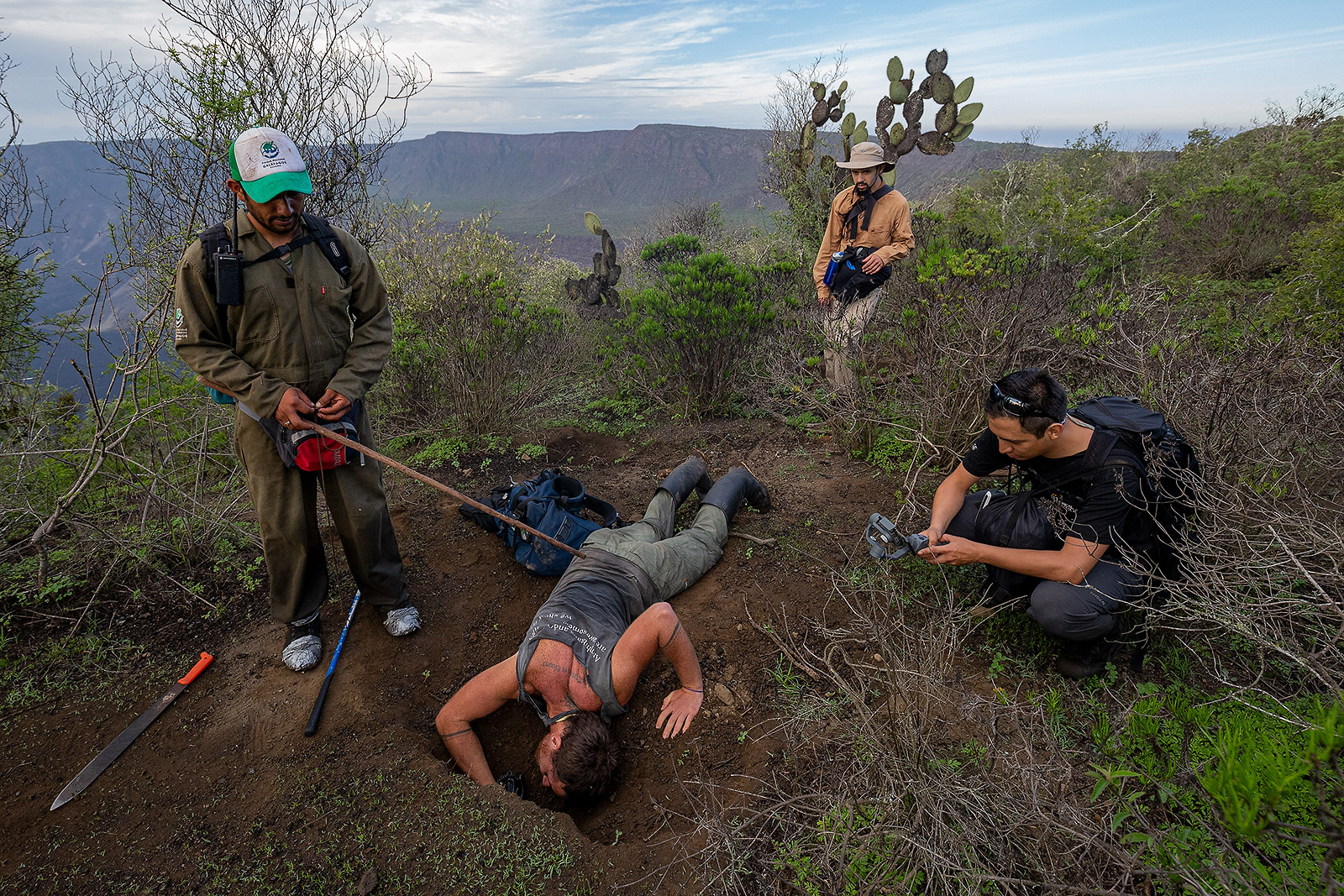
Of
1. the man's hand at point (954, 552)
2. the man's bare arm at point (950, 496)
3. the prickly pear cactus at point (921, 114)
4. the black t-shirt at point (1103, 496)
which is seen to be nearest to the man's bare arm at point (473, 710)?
the man's hand at point (954, 552)

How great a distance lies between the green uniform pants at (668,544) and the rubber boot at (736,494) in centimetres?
6

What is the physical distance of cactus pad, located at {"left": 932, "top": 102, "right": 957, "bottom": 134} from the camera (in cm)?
939

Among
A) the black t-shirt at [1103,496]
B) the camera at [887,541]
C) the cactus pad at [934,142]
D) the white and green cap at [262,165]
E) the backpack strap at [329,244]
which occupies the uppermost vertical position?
the cactus pad at [934,142]

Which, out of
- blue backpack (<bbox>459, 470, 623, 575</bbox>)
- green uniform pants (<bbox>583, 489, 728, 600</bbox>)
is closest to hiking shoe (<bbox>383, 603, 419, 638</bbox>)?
blue backpack (<bbox>459, 470, 623, 575</bbox>)

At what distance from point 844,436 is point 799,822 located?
2.98 metres

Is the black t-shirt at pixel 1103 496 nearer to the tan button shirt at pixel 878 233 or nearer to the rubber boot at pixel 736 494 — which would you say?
the rubber boot at pixel 736 494

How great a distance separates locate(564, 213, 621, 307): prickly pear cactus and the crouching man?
1009cm

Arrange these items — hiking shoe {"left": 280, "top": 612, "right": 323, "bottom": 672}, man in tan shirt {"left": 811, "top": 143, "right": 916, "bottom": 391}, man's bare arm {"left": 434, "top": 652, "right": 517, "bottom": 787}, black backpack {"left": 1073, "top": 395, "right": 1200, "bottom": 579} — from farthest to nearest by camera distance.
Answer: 1. man in tan shirt {"left": 811, "top": 143, "right": 916, "bottom": 391}
2. hiking shoe {"left": 280, "top": 612, "right": 323, "bottom": 672}
3. man's bare arm {"left": 434, "top": 652, "right": 517, "bottom": 787}
4. black backpack {"left": 1073, "top": 395, "right": 1200, "bottom": 579}

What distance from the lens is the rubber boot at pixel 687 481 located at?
387cm

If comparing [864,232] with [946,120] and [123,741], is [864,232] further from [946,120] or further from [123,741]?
[946,120]

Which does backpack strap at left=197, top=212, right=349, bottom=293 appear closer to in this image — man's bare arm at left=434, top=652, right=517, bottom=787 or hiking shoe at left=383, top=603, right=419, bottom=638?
hiking shoe at left=383, top=603, right=419, bottom=638

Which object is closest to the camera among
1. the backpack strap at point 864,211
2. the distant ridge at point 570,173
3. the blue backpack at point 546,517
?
the blue backpack at point 546,517

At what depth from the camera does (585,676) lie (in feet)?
9.02

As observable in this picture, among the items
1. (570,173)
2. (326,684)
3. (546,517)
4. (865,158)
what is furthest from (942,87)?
(570,173)
